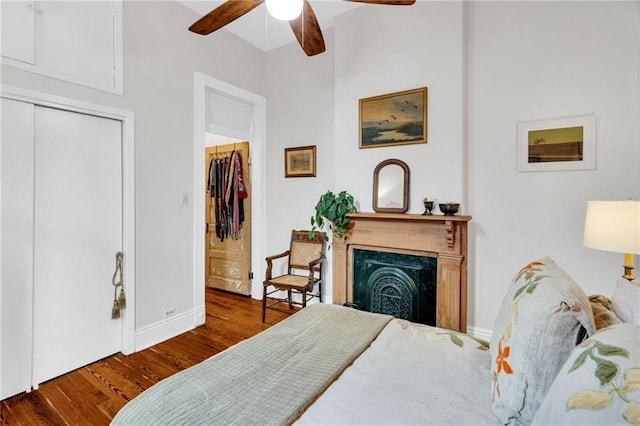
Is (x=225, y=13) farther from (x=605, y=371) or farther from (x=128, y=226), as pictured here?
(x=605, y=371)

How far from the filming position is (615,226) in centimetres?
167

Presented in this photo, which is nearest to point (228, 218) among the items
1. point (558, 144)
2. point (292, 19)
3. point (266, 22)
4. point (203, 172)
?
point (203, 172)

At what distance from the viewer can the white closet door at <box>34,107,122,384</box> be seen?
2102 mm

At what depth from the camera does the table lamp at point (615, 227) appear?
63.1 inches

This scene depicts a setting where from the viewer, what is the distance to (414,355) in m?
1.21

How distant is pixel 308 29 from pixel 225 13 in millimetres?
488

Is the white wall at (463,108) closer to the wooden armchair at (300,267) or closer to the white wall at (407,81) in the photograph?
the white wall at (407,81)

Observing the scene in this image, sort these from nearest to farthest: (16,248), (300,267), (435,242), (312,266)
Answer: (16,248) → (435,242) → (312,266) → (300,267)

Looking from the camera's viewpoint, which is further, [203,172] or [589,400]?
[203,172]

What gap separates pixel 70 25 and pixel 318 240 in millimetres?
2756

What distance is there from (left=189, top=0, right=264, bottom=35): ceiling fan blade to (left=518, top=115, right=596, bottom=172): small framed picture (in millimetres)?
2245

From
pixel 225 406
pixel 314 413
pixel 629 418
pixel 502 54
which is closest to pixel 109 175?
pixel 225 406

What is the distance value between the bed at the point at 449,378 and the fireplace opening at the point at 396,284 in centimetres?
135

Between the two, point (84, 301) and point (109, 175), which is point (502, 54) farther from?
point (84, 301)
